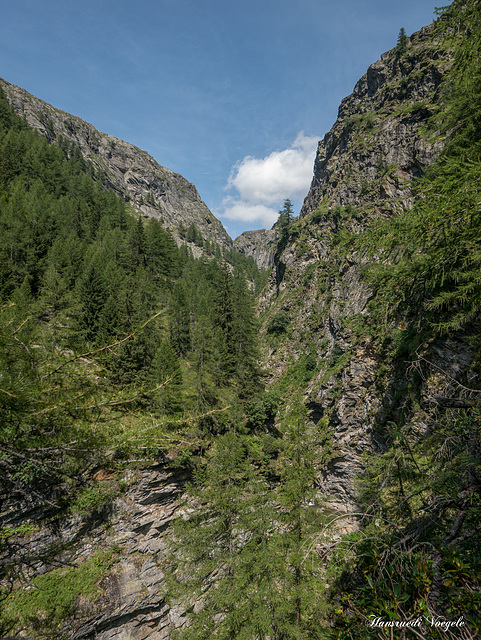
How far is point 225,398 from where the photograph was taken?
26.1 m

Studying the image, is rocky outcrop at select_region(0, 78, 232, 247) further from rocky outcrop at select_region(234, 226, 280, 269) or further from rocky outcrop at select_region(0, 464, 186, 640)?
rocky outcrop at select_region(0, 464, 186, 640)

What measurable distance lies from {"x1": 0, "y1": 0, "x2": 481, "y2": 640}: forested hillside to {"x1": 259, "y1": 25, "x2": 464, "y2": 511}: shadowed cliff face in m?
0.26

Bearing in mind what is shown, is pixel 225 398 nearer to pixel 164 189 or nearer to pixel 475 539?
pixel 475 539

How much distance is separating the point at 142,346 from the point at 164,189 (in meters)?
141

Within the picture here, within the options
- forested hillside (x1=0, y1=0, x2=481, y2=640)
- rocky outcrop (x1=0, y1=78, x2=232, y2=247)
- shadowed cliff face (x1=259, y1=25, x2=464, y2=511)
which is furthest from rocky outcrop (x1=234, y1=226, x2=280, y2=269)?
forested hillside (x1=0, y1=0, x2=481, y2=640)

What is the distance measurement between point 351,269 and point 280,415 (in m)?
18.1

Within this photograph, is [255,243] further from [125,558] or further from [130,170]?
[125,558]

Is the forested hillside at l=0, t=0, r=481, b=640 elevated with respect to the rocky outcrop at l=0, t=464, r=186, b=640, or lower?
elevated

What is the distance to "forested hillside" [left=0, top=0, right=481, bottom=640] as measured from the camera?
294cm

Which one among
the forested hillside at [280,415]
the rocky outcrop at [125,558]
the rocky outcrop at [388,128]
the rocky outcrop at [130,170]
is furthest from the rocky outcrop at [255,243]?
the rocky outcrop at [125,558]

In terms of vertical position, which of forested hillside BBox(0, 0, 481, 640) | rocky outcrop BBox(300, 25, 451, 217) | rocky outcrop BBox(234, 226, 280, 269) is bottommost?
forested hillside BBox(0, 0, 481, 640)

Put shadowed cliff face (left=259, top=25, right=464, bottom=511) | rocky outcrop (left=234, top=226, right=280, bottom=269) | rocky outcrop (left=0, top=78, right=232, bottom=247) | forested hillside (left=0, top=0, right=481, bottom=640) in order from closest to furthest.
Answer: forested hillside (left=0, top=0, right=481, bottom=640) < shadowed cliff face (left=259, top=25, right=464, bottom=511) < rocky outcrop (left=0, top=78, right=232, bottom=247) < rocky outcrop (left=234, top=226, right=280, bottom=269)

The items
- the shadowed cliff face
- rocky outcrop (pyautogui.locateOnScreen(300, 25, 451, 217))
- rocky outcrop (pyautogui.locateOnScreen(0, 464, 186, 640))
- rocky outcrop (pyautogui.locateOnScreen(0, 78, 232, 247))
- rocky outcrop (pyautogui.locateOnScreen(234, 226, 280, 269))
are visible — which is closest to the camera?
rocky outcrop (pyautogui.locateOnScreen(0, 464, 186, 640))

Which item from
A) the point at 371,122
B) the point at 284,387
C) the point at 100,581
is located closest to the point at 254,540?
the point at 100,581
